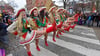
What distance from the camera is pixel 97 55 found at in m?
3.66

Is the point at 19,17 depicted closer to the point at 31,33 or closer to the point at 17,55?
the point at 31,33

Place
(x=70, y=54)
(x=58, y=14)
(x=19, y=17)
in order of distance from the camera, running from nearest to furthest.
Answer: (x=19, y=17), (x=70, y=54), (x=58, y=14)

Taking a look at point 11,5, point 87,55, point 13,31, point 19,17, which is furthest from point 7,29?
point 11,5

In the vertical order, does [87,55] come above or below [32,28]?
below

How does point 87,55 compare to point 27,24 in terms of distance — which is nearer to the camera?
point 27,24

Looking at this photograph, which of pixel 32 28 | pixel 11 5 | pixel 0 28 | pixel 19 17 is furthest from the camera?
pixel 11 5

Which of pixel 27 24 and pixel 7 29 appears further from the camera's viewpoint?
pixel 27 24

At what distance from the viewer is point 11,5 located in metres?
32.3

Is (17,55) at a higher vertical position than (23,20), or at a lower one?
lower

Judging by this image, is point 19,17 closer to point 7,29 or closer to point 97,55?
point 7,29

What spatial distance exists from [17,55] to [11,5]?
32.0m

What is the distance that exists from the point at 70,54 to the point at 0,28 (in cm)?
273

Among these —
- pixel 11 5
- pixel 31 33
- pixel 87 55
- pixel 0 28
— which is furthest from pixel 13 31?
pixel 11 5

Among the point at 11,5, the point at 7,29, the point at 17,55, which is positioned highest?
the point at 11,5
